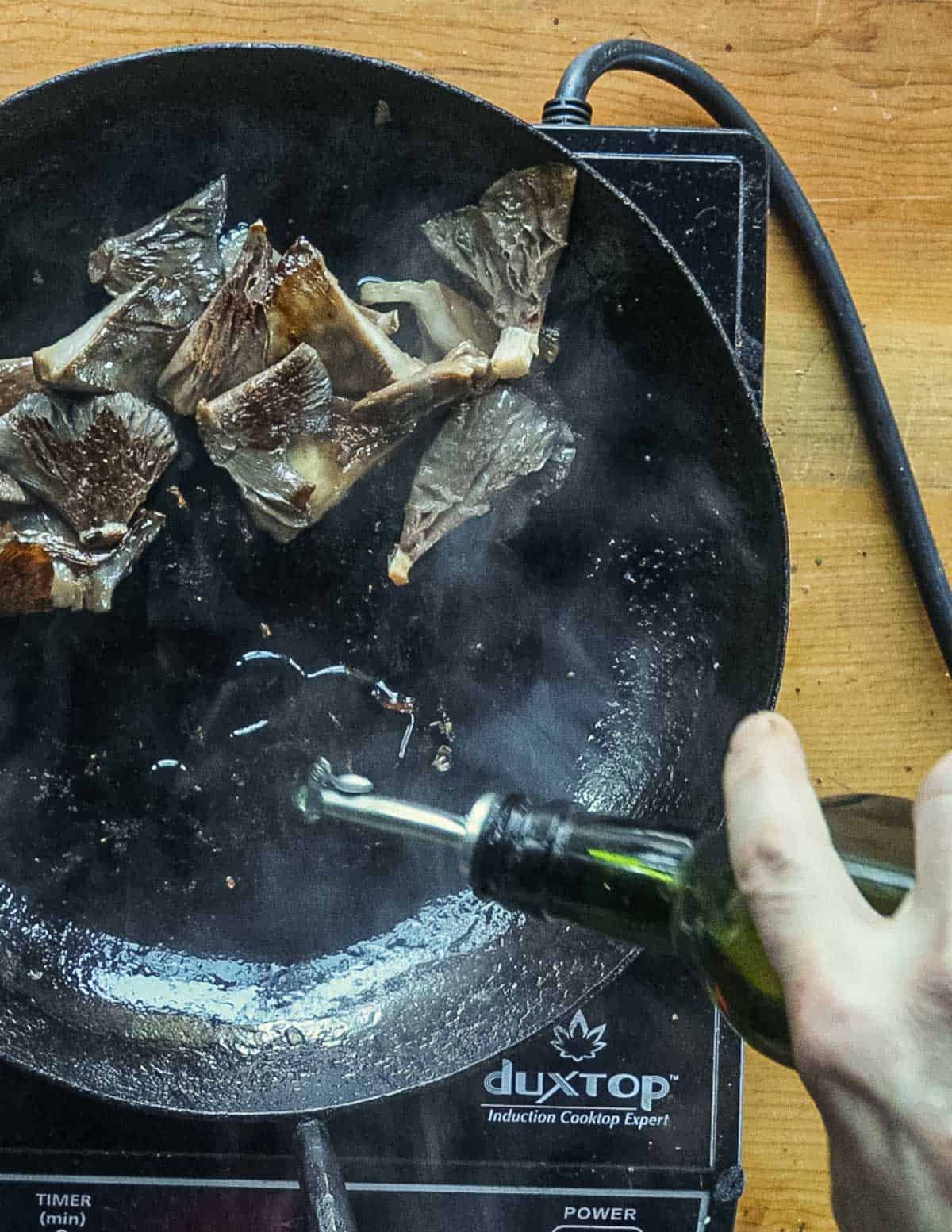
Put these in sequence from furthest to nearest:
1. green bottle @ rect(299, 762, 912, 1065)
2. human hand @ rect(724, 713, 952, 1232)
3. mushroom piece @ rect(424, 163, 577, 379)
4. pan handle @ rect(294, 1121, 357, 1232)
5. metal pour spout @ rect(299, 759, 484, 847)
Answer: mushroom piece @ rect(424, 163, 577, 379), pan handle @ rect(294, 1121, 357, 1232), metal pour spout @ rect(299, 759, 484, 847), green bottle @ rect(299, 762, 912, 1065), human hand @ rect(724, 713, 952, 1232)

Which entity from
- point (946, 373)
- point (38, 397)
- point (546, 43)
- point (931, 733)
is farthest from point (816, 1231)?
point (546, 43)

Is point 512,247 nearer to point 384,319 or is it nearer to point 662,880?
point 384,319

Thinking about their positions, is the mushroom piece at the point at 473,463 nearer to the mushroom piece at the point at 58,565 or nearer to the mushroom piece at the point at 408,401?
the mushroom piece at the point at 408,401

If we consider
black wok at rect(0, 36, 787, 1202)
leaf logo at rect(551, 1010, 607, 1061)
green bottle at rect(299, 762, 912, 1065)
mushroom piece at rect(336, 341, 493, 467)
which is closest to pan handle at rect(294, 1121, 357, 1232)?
black wok at rect(0, 36, 787, 1202)

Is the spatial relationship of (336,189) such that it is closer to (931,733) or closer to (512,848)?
(512,848)

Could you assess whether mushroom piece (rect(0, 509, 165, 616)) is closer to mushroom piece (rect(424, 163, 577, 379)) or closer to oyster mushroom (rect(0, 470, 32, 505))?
oyster mushroom (rect(0, 470, 32, 505))

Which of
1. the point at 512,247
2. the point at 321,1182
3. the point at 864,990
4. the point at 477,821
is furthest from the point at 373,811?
the point at 512,247

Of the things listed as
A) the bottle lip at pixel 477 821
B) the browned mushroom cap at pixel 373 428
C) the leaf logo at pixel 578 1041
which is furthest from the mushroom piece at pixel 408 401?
the leaf logo at pixel 578 1041
